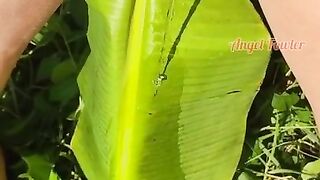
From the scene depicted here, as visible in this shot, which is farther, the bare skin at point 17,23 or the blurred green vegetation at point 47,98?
the blurred green vegetation at point 47,98

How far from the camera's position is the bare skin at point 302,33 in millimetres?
1046

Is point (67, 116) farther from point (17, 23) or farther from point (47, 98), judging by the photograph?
point (17, 23)

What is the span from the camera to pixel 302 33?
107 cm

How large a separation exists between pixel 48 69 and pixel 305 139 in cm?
48

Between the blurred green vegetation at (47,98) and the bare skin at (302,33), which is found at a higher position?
the bare skin at (302,33)

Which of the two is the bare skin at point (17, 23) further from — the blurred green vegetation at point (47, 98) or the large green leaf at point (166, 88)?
the blurred green vegetation at point (47, 98)

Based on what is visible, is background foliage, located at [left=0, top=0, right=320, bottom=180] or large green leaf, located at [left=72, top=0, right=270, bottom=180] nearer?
large green leaf, located at [left=72, top=0, right=270, bottom=180]

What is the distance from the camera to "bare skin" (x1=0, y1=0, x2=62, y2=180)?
108 cm

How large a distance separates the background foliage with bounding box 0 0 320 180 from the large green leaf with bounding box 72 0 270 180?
0.47ft

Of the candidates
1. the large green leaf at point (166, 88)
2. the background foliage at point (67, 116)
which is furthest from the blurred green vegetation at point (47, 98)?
the large green leaf at point (166, 88)

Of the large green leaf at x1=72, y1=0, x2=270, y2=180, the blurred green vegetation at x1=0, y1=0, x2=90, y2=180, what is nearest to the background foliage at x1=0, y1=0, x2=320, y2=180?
the blurred green vegetation at x1=0, y1=0, x2=90, y2=180

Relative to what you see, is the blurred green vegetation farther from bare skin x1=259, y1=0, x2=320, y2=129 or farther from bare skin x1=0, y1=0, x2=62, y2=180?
bare skin x1=259, y1=0, x2=320, y2=129

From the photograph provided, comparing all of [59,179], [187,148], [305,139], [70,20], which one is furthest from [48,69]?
[305,139]

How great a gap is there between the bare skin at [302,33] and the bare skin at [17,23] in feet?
1.05
